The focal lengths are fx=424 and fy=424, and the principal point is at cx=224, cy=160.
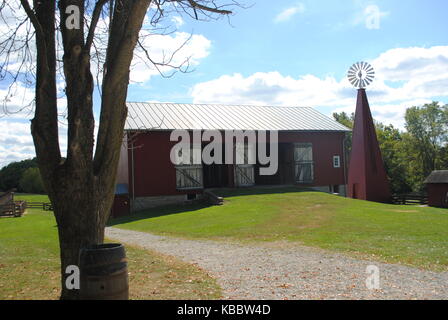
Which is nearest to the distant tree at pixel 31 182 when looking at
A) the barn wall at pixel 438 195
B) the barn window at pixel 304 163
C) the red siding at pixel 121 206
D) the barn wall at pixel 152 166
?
the red siding at pixel 121 206

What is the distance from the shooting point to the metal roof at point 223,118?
2453 centimetres

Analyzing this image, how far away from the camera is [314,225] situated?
14.5m

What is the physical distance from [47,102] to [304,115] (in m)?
25.7

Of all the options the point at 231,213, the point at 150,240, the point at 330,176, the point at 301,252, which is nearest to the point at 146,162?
the point at 231,213

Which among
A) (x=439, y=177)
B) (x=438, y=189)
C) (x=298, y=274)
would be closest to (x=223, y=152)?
(x=438, y=189)

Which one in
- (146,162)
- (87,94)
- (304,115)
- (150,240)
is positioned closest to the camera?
(87,94)

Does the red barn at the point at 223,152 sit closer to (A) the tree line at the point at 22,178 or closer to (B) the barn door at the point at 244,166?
(B) the barn door at the point at 244,166

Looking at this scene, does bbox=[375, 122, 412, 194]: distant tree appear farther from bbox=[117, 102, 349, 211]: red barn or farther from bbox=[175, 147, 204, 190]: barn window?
bbox=[175, 147, 204, 190]: barn window

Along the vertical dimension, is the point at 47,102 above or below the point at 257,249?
above

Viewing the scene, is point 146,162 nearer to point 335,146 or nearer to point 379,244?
point 335,146

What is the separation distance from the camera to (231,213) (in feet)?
59.9

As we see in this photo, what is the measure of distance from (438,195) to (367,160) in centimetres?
914

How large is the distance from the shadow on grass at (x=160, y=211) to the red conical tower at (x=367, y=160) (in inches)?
358
